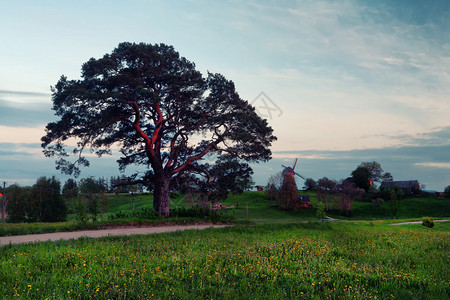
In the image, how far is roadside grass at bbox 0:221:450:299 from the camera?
659cm

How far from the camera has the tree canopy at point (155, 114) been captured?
830 inches

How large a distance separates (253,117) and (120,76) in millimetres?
9615

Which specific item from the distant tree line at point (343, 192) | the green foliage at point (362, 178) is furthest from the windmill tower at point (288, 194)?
the green foliage at point (362, 178)

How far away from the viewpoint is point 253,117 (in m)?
24.4

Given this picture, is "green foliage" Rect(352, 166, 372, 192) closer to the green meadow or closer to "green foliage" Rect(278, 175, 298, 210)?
"green foliage" Rect(278, 175, 298, 210)

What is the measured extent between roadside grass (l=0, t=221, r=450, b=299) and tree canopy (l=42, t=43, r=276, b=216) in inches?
463

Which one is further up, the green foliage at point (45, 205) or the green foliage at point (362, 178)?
the green foliage at point (362, 178)

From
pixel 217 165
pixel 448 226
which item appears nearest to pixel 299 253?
pixel 217 165

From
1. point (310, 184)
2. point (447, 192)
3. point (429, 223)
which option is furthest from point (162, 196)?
point (447, 192)

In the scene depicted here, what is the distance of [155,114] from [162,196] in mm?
5967

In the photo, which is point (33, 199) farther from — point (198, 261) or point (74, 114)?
point (198, 261)

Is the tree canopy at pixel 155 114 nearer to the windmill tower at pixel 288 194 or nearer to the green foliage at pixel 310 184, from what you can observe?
the windmill tower at pixel 288 194

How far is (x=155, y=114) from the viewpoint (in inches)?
952

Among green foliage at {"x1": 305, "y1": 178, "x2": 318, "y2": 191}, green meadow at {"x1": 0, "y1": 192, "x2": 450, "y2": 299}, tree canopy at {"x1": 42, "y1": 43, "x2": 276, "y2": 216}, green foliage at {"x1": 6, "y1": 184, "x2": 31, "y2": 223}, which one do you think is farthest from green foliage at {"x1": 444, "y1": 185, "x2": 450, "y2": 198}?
green foliage at {"x1": 6, "y1": 184, "x2": 31, "y2": 223}
